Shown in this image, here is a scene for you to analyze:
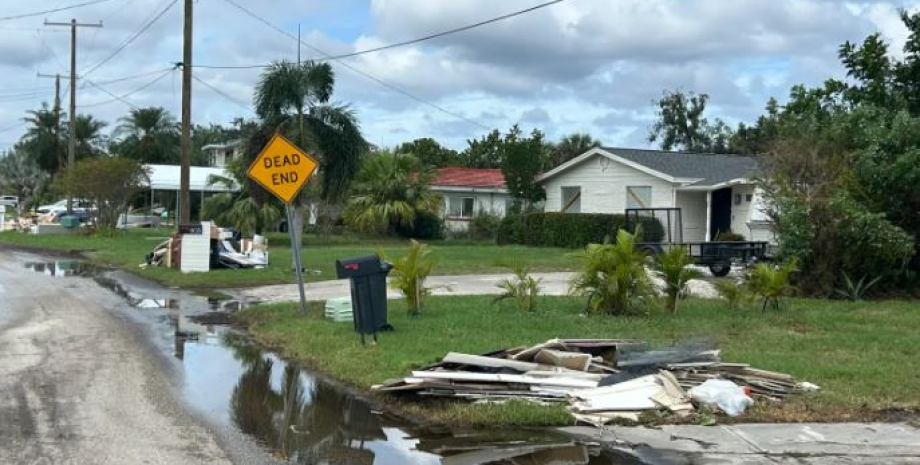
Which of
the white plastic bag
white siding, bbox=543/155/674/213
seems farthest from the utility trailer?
Result: the white plastic bag

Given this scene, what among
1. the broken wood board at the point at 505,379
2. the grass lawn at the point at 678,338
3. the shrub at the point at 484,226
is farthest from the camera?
the shrub at the point at 484,226

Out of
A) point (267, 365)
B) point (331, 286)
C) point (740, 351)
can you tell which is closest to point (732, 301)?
point (740, 351)

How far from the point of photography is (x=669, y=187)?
Result: 32531 mm

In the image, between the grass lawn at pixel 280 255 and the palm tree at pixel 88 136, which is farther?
the palm tree at pixel 88 136

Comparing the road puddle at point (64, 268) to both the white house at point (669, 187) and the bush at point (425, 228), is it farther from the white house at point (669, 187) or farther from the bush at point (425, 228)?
the white house at point (669, 187)

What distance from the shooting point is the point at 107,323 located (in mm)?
13570

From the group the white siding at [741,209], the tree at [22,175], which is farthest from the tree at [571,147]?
the tree at [22,175]

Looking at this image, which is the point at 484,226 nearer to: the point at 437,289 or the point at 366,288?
the point at 437,289

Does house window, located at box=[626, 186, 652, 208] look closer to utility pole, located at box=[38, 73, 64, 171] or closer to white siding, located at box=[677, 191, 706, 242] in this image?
white siding, located at box=[677, 191, 706, 242]

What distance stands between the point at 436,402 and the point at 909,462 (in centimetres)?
386

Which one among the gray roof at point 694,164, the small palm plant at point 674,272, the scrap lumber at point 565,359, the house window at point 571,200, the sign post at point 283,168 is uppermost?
the gray roof at point 694,164

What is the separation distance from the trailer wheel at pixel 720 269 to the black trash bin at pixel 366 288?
41.1 ft

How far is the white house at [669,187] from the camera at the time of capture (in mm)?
31750

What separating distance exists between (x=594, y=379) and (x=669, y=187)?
25151 mm
